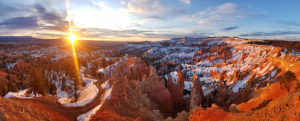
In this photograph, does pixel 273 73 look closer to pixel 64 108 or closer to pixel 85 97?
pixel 85 97

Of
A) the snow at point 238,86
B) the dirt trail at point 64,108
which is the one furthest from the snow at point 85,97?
the snow at point 238,86

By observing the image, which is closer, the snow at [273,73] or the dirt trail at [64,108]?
the dirt trail at [64,108]

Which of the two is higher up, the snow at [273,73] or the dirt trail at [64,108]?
the snow at [273,73]

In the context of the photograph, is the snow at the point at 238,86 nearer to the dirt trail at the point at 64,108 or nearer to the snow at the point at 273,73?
the snow at the point at 273,73

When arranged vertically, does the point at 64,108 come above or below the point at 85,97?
above

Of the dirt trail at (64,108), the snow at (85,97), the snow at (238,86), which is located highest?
the dirt trail at (64,108)

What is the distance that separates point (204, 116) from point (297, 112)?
4.20 m

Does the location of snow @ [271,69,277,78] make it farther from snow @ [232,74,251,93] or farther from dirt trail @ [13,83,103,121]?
dirt trail @ [13,83,103,121]

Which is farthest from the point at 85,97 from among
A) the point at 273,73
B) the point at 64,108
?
the point at 273,73

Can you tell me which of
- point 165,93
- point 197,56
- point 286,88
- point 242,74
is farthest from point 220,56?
point 286,88

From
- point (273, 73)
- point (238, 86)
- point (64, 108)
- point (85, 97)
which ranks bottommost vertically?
point (238, 86)

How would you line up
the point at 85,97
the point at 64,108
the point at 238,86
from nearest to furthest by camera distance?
the point at 64,108, the point at 85,97, the point at 238,86

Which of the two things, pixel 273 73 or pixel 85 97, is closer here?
pixel 85 97

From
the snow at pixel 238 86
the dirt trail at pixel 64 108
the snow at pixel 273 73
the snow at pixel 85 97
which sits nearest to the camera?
the dirt trail at pixel 64 108
